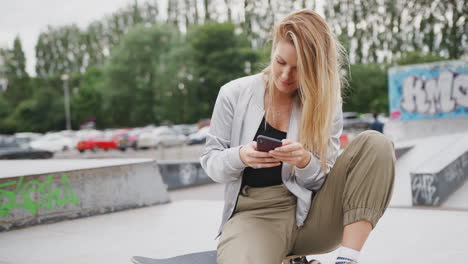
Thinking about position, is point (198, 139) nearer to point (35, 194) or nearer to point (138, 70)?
point (138, 70)

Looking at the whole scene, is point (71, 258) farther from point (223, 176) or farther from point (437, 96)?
point (437, 96)

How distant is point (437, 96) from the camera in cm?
1834

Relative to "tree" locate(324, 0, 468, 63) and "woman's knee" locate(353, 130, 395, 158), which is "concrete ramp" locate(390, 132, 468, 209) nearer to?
"woman's knee" locate(353, 130, 395, 158)

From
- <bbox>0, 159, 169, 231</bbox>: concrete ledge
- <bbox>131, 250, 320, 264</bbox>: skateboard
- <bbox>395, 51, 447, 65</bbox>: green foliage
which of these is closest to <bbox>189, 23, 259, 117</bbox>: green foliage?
<bbox>395, 51, 447, 65</bbox>: green foliage

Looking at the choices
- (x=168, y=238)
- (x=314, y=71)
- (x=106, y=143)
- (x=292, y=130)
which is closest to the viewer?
(x=314, y=71)

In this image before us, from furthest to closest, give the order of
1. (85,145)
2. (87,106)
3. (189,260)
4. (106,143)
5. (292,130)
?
1. (87,106)
2. (106,143)
3. (85,145)
4. (189,260)
5. (292,130)

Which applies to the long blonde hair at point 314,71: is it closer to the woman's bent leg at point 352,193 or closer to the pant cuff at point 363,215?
the woman's bent leg at point 352,193

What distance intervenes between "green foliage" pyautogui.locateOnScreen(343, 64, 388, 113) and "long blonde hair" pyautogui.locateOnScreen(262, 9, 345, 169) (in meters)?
44.1

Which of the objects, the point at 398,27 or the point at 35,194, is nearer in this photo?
the point at 35,194

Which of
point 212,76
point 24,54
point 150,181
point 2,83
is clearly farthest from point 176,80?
point 150,181

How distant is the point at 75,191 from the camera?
18.2 feet

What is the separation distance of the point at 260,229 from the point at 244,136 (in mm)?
503

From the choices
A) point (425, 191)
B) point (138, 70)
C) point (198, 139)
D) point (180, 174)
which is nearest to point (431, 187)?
point (425, 191)

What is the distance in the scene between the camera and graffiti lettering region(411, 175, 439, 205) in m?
6.51
